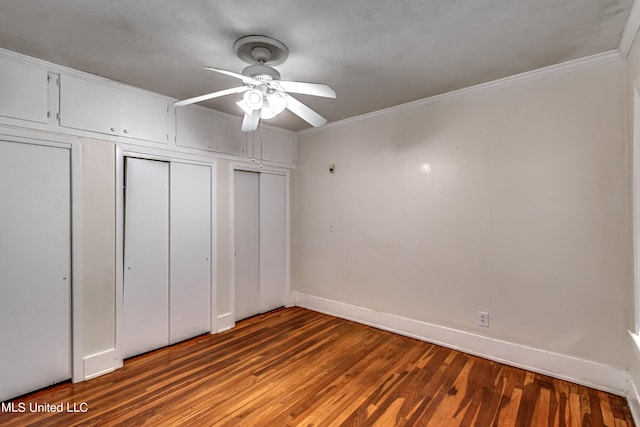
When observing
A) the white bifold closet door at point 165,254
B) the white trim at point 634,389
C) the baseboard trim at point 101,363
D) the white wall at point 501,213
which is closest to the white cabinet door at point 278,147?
the white wall at point 501,213

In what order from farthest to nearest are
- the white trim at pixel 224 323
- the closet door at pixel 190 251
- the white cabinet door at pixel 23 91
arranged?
the white trim at pixel 224 323 < the closet door at pixel 190 251 < the white cabinet door at pixel 23 91

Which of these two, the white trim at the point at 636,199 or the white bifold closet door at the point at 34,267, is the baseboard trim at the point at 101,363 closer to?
the white bifold closet door at the point at 34,267

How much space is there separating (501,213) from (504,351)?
127cm

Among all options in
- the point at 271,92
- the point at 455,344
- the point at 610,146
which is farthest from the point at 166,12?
the point at 455,344

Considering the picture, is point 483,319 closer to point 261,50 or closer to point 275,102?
point 275,102

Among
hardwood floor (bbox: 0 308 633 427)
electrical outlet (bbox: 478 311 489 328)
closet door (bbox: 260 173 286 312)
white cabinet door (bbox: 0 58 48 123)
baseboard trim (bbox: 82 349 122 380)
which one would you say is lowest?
hardwood floor (bbox: 0 308 633 427)

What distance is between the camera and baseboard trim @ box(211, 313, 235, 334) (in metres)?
3.54

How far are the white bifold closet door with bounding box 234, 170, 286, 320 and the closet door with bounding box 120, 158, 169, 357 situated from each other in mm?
901

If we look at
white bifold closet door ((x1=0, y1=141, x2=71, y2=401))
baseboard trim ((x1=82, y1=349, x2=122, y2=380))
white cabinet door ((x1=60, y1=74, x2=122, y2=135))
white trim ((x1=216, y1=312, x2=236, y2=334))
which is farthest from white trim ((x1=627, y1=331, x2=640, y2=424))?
white cabinet door ((x1=60, y1=74, x2=122, y2=135))

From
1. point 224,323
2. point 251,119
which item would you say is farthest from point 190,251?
point 251,119

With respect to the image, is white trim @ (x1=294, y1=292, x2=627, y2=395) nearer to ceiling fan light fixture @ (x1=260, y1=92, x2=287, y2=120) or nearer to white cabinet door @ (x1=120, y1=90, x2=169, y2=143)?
ceiling fan light fixture @ (x1=260, y1=92, x2=287, y2=120)

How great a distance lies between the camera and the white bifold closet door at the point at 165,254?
2920 mm

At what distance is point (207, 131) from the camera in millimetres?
A: 3453

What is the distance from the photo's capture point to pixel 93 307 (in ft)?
8.62
